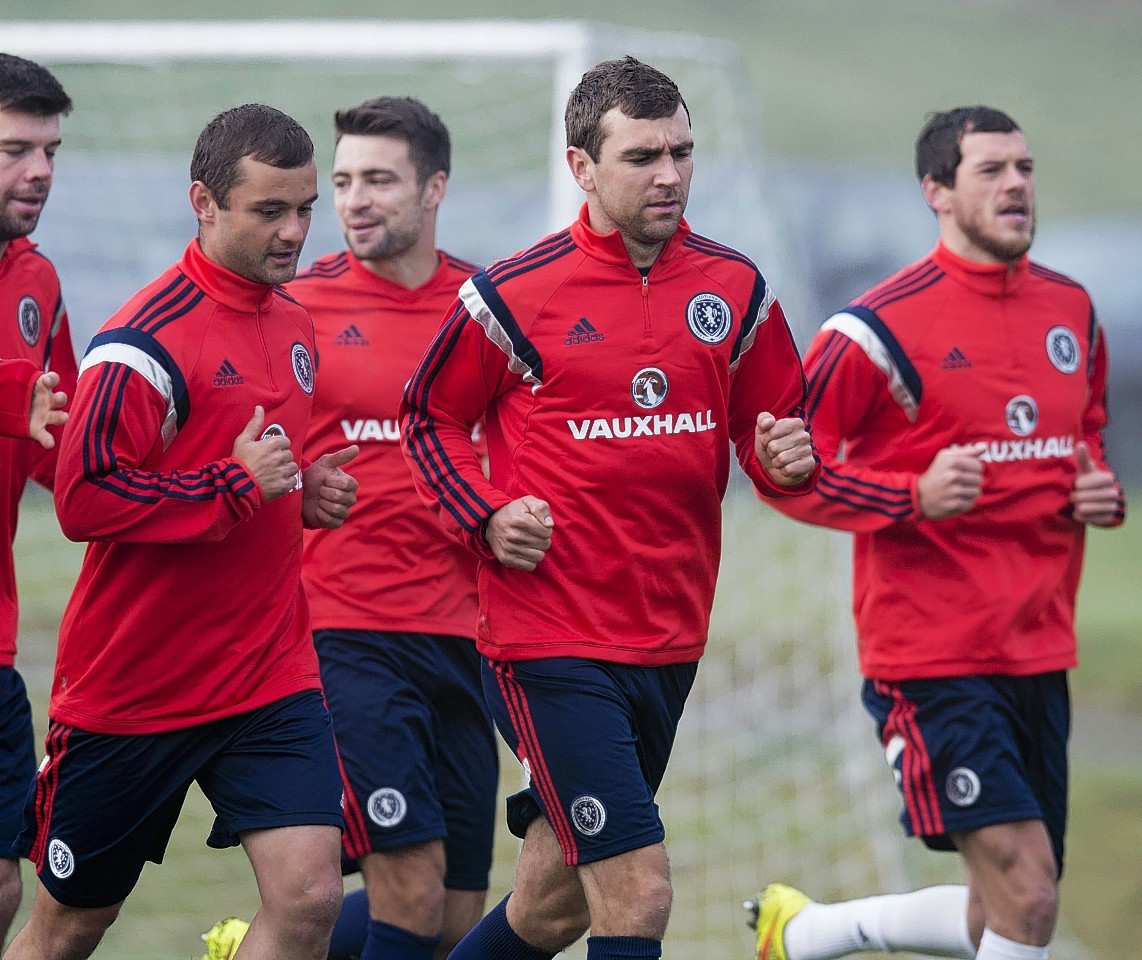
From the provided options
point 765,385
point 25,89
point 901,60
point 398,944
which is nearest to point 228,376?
point 25,89

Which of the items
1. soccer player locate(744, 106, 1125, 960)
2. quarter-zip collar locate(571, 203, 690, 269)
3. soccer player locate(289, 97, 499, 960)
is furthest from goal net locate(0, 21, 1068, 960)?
quarter-zip collar locate(571, 203, 690, 269)

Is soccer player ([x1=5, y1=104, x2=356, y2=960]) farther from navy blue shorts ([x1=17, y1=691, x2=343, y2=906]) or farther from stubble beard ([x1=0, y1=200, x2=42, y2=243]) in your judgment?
stubble beard ([x1=0, y1=200, x2=42, y2=243])

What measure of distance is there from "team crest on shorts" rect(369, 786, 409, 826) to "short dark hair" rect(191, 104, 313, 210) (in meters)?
1.69

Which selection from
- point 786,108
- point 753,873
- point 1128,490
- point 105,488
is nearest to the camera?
point 105,488

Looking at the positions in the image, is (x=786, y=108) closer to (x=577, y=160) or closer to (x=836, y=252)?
(x=836, y=252)

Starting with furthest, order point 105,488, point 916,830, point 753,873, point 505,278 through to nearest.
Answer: point 753,873
point 916,830
point 505,278
point 105,488

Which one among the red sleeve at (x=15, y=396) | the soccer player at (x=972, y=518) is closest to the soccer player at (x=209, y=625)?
the red sleeve at (x=15, y=396)

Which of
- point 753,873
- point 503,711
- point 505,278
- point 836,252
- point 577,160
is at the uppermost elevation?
point 836,252

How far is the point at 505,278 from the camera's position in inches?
164

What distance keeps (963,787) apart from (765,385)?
4.22 feet

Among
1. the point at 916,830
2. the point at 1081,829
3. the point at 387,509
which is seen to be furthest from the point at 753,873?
the point at 387,509

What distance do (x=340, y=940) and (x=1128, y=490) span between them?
17047 millimetres

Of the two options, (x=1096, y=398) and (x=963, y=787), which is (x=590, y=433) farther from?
(x=1096, y=398)

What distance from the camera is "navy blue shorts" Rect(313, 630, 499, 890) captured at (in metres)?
4.89
